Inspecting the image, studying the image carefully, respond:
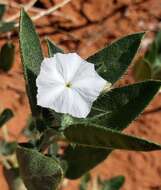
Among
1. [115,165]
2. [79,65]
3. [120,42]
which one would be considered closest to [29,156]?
[79,65]

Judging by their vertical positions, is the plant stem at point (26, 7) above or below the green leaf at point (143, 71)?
above

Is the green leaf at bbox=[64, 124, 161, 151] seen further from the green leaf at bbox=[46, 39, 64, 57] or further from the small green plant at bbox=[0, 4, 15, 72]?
the small green plant at bbox=[0, 4, 15, 72]

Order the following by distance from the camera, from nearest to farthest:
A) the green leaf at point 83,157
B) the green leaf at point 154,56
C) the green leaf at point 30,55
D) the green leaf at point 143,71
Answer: the green leaf at point 30,55
the green leaf at point 83,157
the green leaf at point 143,71
the green leaf at point 154,56

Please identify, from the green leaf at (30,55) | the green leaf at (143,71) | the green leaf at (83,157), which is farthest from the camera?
the green leaf at (143,71)

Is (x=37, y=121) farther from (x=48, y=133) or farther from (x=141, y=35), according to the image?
(x=141, y=35)

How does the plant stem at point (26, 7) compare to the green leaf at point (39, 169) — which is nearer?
the green leaf at point (39, 169)

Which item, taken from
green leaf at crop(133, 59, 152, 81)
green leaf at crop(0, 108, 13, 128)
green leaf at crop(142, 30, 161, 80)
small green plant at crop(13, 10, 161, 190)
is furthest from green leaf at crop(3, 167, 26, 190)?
green leaf at crop(142, 30, 161, 80)

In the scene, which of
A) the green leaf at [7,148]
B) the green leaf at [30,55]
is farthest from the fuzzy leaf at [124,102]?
the green leaf at [7,148]

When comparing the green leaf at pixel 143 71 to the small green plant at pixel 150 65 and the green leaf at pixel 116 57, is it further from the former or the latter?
the green leaf at pixel 116 57
